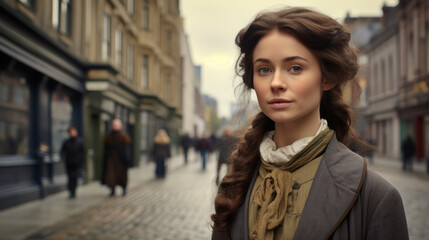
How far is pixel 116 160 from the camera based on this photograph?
39.5ft

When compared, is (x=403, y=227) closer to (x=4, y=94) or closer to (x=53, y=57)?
(x=4, y=94)

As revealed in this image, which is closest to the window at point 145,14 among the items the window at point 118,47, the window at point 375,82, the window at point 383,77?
the window at point 118,47

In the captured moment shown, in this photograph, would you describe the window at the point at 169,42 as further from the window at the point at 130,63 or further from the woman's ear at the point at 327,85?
the woman's ear at the point at 327,85

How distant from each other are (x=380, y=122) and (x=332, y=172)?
40406mm

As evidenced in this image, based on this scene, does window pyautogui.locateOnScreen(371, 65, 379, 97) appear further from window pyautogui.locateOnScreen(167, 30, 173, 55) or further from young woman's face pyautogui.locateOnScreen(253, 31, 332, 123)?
young woman's face pyautogui.locateOnScreen(253, 31, 332, 123)

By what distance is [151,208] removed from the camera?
31.6 feet

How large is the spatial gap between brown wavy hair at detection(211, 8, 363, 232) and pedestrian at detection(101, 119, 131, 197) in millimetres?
10320

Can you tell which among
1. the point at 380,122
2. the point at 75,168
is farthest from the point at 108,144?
the point at 380,122

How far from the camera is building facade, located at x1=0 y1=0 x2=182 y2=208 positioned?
10.2 m

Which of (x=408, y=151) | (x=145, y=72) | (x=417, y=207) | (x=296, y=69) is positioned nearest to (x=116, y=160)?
(x=417, y=207)

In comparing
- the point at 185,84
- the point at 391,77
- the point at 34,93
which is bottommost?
the point at 34,93

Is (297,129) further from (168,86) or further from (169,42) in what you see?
(169,42)

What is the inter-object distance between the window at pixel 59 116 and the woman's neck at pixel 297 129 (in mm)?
12129

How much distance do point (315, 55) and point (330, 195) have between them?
1.65 ft
